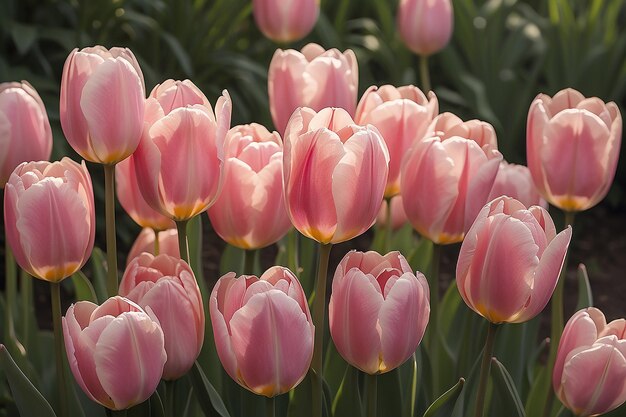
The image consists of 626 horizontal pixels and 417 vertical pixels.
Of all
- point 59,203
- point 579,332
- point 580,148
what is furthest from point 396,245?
point 59,203

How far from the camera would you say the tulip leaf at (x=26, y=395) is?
1315 millimetres

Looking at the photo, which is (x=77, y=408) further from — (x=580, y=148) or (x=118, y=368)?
(x=580, y=148)

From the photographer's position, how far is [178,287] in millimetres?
1208

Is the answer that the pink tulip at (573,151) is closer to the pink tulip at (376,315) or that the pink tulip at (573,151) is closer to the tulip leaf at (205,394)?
the pink tulip at (376,315)

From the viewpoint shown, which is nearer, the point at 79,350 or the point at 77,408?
the point at 79,350

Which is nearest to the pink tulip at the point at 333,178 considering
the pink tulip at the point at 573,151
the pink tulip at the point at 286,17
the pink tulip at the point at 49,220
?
the pink tulip at the point at 49,220

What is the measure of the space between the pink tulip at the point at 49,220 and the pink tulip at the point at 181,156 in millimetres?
80

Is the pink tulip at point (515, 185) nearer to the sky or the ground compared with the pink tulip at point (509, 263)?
nearer to the ground

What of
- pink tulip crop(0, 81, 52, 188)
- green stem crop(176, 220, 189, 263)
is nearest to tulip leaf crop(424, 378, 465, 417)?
green stem crop(176, 220, 189, 263)

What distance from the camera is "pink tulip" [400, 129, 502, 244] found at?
138 cm

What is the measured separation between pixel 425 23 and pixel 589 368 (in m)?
1.52

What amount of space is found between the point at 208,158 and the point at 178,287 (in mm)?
158

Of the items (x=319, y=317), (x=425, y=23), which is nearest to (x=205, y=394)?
(x=319, y=317)

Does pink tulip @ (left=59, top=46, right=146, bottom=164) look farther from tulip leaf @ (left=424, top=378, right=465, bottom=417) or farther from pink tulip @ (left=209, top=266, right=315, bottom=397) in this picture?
tulip leaf @ (left=424, top=378, right=465, bottom=417)
